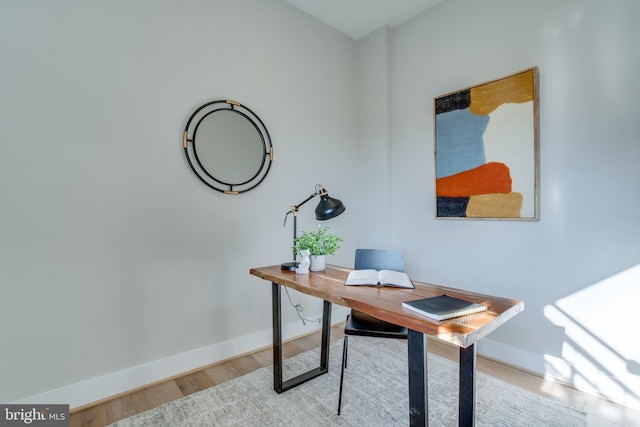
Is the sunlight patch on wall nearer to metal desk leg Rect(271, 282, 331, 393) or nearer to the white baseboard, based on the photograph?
metal desk leg Rect(271, 282, 331, 393)

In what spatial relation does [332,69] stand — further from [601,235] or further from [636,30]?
[601,235]

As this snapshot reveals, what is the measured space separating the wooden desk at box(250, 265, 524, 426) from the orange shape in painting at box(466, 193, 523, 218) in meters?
1.07

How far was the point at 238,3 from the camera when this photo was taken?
2.35 meters

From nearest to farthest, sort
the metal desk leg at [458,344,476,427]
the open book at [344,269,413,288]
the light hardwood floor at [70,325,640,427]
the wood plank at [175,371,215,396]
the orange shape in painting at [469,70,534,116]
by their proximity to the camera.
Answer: the metal desk leg at [458,344,476,427]
the open book at [344,269,413,288]
the light hardwood floor at [70,325,640,427]
the wood plank at [175,371,215,396]
the orange shape in painting at [469,70,534,116]

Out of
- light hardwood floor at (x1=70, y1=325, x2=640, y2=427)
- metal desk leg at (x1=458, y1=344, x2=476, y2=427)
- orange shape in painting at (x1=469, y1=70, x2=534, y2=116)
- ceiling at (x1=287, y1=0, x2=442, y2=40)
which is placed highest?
ceiling at (x1=287, y1=0, x2=442, y2=40)

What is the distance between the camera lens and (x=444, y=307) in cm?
111

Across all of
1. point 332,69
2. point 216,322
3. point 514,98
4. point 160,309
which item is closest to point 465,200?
point 514,98

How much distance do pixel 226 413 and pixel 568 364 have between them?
212 cm

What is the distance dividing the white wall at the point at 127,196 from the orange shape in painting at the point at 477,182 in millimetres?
1346

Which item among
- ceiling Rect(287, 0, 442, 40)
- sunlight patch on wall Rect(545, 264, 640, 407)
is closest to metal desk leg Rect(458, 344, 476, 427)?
sunlight patch on wall Rect(545, 264, 640, 407)

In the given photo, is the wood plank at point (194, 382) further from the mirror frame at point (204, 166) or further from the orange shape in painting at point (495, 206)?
the orange shape in painting at point (495, 206)

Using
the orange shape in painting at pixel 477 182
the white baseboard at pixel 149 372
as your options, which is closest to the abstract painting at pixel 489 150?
the orange shape in painting at pixel 477 182

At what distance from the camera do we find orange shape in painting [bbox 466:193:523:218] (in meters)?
2.12

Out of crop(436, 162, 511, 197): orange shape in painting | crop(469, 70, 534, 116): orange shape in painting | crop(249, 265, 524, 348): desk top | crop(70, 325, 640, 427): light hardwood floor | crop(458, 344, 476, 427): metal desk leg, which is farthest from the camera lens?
crop(436, 162, 511, 197): orange shape in painting
